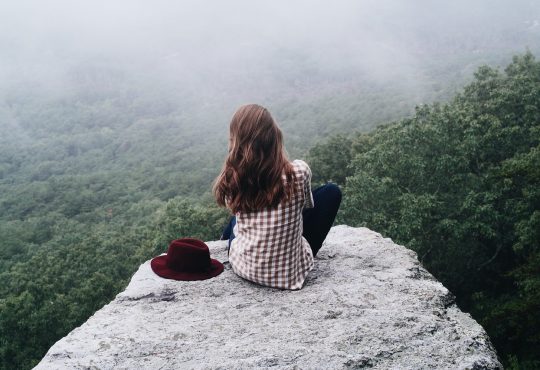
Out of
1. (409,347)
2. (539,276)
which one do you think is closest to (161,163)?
(539,276)

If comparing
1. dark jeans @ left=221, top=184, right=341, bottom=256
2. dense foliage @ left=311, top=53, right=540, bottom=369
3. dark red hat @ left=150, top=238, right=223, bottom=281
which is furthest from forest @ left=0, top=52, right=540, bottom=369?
dark red hat @ left=150, top=238, right=223, bottom=281

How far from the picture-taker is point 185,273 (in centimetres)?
517

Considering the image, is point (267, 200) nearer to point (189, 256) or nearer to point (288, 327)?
point (288, 327)

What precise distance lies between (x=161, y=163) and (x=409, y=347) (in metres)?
→ 96.8

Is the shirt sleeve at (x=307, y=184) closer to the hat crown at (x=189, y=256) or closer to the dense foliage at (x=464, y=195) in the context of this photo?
the hat crown at (x=189, y=256)

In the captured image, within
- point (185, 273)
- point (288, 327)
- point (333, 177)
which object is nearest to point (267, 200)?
point (288, 327)

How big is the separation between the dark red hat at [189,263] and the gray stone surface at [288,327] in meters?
0.09

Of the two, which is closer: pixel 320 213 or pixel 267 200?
pixel 267 200

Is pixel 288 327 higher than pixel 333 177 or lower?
higher

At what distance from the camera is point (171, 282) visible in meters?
5.12

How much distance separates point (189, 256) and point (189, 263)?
0.08m

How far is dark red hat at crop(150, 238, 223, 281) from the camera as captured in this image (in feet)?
16.5

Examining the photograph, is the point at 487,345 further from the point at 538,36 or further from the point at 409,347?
the point at 538,36

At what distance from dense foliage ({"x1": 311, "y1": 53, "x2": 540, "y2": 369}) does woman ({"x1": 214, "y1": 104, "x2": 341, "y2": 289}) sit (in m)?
12.3
